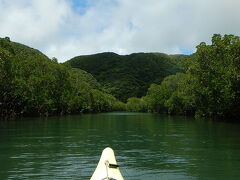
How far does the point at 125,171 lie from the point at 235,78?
49.1 meters

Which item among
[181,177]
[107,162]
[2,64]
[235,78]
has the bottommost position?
[181,177]

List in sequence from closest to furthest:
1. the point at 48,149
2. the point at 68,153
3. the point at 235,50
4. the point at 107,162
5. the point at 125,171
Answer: the point at 107,162 → the point at 125,171 → the point at 68,153 → the point at 48,149 → the point at 235,50

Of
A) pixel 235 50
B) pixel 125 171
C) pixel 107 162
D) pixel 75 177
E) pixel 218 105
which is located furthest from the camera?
pixel 218 105

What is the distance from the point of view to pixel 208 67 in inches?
2564

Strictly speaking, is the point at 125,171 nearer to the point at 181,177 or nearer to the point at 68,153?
the point at 181,177

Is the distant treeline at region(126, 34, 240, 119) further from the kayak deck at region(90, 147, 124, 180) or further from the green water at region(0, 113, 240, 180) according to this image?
the kayak deck at region(90, 147, 124, 180)

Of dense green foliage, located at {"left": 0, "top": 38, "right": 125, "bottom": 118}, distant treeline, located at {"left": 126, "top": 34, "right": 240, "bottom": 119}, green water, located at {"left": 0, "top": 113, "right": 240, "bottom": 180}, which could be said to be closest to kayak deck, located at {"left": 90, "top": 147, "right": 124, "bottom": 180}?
green water, located at {"left": 0, "top": 113, "right": 240, "bottom": 180}

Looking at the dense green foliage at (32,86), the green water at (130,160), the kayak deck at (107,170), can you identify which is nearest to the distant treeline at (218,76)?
the green water at (130,160)

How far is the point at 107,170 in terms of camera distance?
1040 centimetres

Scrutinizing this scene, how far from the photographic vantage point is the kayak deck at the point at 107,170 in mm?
10086

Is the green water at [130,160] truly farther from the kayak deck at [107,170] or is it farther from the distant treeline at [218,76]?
the distant treeline at [218,76]

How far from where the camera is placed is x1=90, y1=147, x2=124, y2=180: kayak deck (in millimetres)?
10086

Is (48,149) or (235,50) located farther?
(235,50)

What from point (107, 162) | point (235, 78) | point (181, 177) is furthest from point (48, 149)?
point (235, 78)
